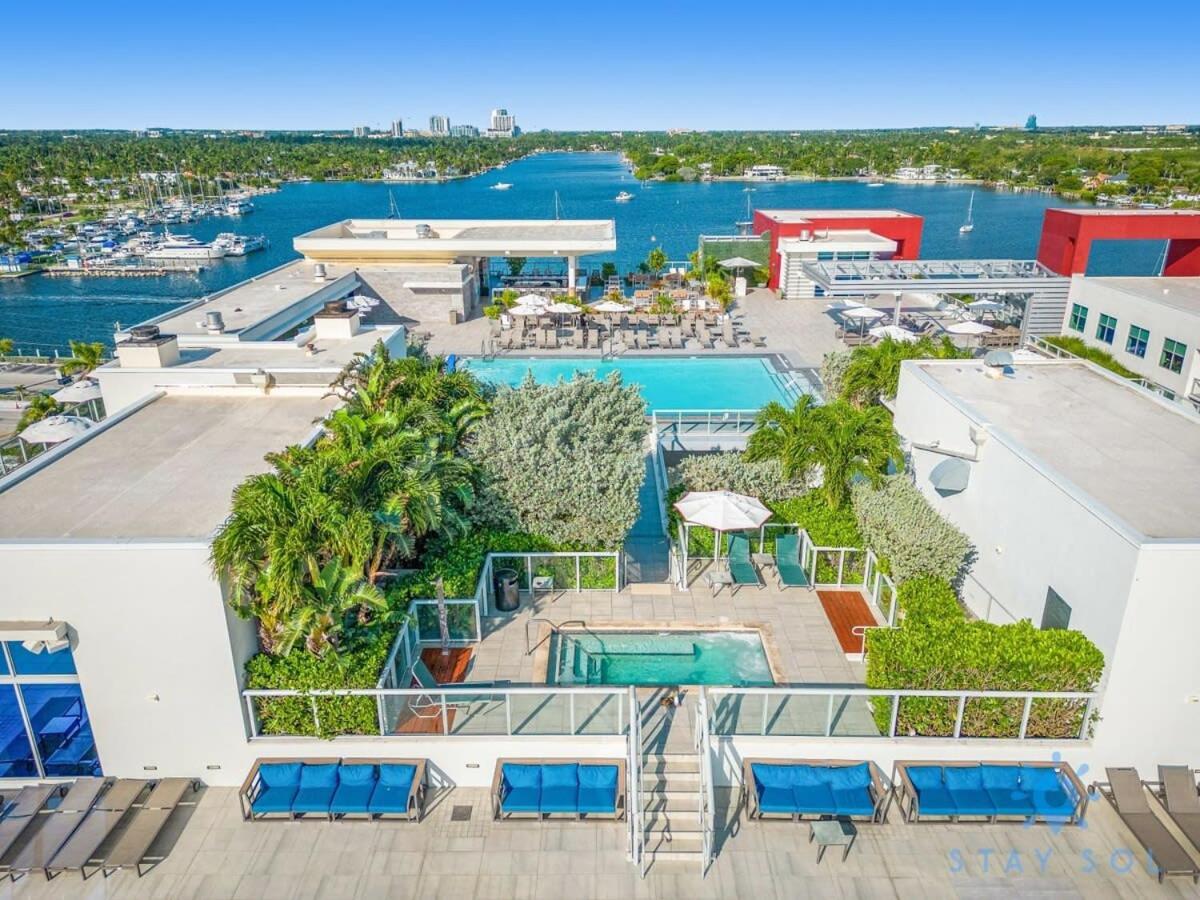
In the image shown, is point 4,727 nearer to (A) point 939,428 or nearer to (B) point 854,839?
(B) point 854,839

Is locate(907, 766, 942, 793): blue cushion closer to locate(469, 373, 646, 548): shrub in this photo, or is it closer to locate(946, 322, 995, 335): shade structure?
locate(469, 373, 646, 548): shrub

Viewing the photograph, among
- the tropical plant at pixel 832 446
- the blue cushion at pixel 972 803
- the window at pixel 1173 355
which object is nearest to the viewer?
the blue cushion at pixel 972 803

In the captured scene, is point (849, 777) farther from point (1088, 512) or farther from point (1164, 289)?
point (1164, 289)

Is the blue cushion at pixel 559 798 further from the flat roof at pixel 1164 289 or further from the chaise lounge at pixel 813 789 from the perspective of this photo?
the flat roof at pixel 1164 289

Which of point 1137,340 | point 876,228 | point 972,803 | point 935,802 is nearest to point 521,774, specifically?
point 935,802

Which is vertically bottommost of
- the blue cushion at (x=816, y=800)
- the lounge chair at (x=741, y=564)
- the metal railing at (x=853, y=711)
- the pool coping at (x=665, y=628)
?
the pool coping at (x=665, y=628)

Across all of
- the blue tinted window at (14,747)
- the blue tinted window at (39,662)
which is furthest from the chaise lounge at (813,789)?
the blue tinted window at (14,747)
